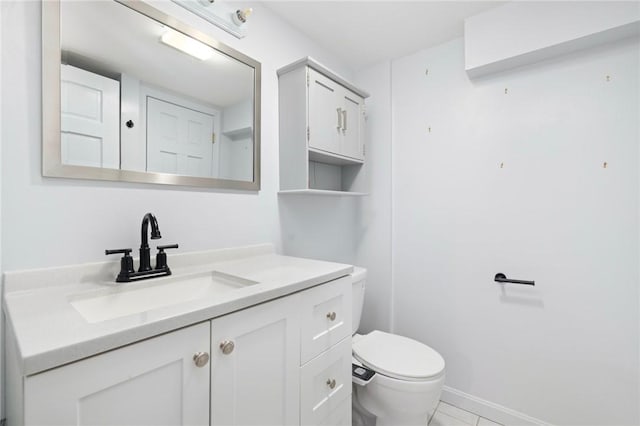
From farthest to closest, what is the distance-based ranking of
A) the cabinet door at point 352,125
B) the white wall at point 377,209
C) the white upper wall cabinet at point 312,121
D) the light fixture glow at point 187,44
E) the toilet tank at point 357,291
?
1. the white wall at point 377,209
2. the cabinet door at point 352,125
3. the toilet tank at point 357,291
4. the white upper wall cabinet at point 312,121
5. the light fixture glow at point 187,44

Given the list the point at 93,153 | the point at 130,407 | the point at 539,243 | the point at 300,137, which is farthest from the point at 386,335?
the point at 93,153

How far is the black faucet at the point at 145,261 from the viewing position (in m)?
1.00

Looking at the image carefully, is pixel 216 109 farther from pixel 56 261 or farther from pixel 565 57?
pixel 565 57

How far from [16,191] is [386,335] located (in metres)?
1.79

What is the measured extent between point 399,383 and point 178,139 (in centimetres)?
148

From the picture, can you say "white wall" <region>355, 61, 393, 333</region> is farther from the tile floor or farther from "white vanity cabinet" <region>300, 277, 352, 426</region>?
"white vanity cabinet" <region>300, 277, 352, 426</region>

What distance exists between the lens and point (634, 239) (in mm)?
1389

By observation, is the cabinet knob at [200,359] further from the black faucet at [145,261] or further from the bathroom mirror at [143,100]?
the bathroom mirror at [143,100]

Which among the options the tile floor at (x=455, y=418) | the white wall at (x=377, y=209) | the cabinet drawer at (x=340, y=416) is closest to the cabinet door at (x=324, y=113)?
the white wall at (x=377, y=209)

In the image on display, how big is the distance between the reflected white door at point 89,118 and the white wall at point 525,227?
67.1 inches

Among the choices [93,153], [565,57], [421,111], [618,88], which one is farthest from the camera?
[421,111]

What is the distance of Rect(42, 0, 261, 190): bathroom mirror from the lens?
97 centimetres

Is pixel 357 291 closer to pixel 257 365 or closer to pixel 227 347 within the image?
pixel 257 365

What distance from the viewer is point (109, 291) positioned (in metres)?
0.93
